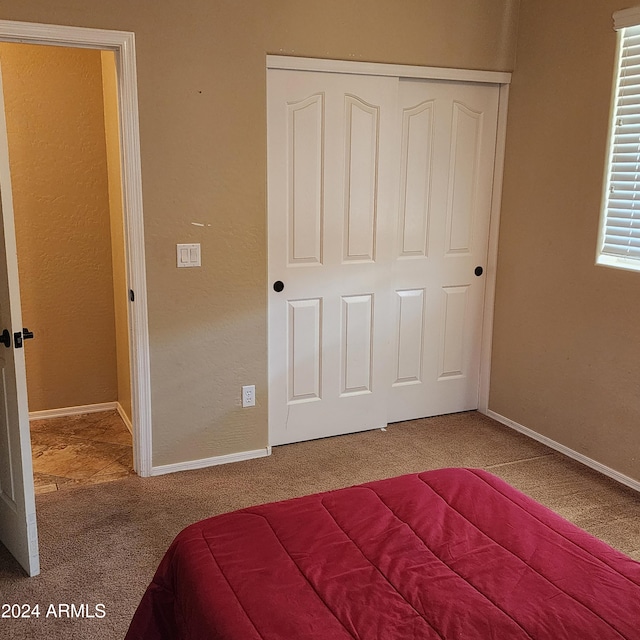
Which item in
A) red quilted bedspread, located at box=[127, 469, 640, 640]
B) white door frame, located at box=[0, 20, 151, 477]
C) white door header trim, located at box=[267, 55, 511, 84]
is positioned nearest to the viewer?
red quilted bedspread, located at box=[127, 469, 640, 640]

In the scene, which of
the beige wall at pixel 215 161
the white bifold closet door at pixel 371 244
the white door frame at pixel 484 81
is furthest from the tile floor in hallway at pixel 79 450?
the white door frame at pixel 484 81

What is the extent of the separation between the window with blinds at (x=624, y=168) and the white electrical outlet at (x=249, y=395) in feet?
6.17

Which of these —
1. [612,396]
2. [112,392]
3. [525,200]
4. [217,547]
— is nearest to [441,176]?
[525,200]

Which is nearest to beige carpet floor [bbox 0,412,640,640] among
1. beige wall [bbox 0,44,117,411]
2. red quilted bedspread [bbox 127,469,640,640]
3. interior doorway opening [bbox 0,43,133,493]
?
interior doorway opening [bbox 0,43,133,493]

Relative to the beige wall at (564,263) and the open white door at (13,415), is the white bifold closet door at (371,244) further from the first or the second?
the open white door at (13,415)

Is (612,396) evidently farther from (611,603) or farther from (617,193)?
(611,603)

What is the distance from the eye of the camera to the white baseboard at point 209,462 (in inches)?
133

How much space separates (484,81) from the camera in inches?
151

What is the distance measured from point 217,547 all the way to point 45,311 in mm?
2716

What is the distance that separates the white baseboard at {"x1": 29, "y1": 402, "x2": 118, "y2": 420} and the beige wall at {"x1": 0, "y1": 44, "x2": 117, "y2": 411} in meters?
0.03

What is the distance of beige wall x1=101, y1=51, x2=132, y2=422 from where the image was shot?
3.68 m

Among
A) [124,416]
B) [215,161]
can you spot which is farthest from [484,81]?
[124,416]

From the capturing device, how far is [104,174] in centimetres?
404

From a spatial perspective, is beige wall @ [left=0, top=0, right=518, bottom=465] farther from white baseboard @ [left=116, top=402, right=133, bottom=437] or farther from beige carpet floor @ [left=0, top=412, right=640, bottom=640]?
white baseboard @ [left=116, top=402, right=133, bottom=437]
